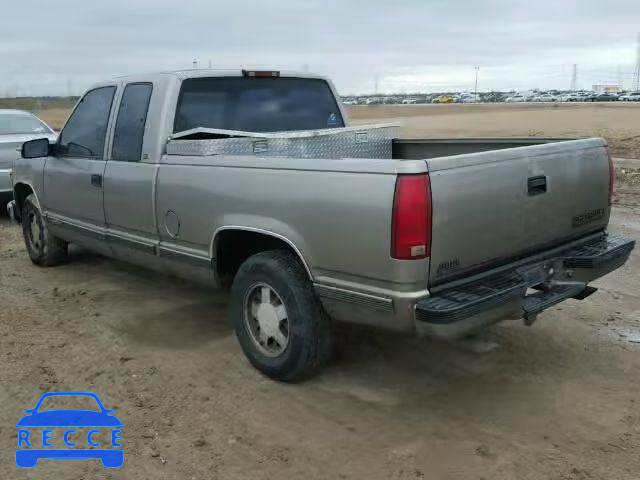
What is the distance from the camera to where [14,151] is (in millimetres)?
10055

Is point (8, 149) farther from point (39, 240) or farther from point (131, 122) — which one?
point (131, 122)

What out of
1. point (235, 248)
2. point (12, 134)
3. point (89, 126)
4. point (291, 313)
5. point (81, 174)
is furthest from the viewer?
point (12, 134)

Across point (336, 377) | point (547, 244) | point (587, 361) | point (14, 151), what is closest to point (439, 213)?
point (547, 244)

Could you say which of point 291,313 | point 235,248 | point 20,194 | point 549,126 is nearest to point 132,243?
point 235,248

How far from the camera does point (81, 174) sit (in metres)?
5.75

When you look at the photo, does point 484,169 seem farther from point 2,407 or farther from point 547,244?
point 2,407

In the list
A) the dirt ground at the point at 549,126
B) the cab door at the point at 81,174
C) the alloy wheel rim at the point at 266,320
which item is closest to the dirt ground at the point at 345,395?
the alloy wheel rim at the point at 266,320

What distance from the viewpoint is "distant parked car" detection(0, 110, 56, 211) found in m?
9.95

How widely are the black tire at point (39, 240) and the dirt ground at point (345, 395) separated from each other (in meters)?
1.13

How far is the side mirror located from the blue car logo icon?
2656 mm

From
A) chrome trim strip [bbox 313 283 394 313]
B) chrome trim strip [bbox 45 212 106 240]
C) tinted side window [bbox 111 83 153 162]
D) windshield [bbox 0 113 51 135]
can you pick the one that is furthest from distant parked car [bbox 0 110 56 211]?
chrome trim strip [bbox 313 283 394 313]

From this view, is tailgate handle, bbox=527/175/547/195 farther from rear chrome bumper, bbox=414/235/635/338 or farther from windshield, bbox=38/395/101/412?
windshield, bbox=38/395/101/412

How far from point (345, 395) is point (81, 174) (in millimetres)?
3174

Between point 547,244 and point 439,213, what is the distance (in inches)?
43.0
